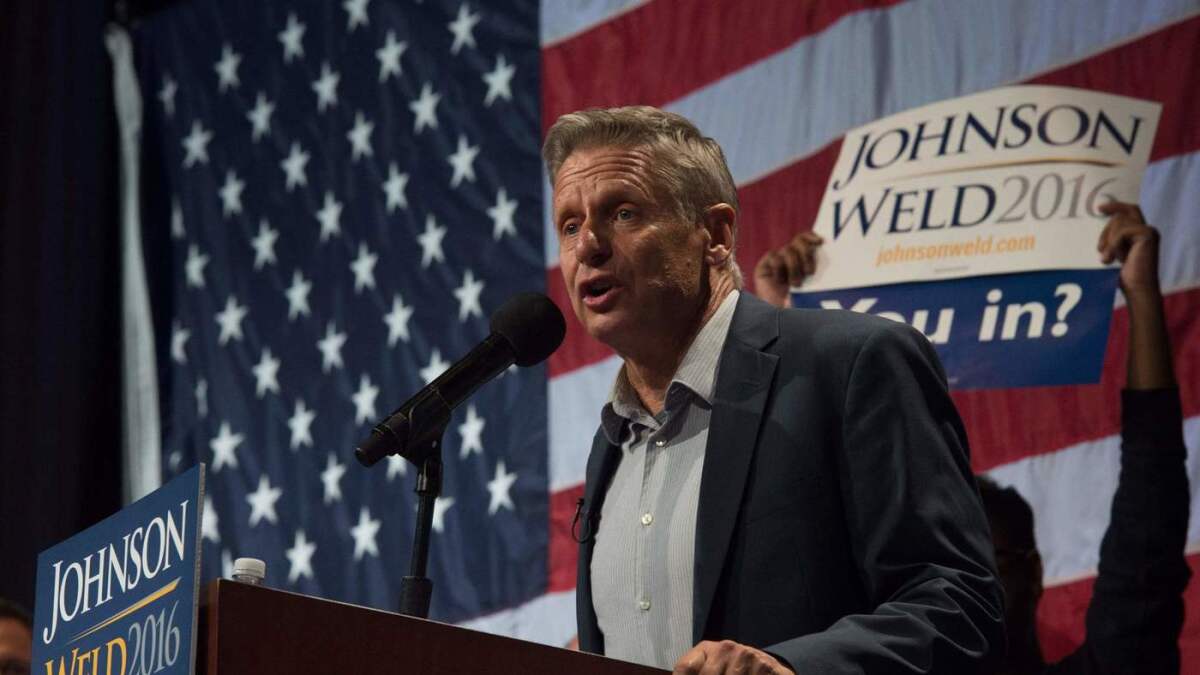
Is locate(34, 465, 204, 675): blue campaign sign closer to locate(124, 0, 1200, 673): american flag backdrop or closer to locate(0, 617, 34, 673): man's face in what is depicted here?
locate(0, 617, 34, 673): man's face

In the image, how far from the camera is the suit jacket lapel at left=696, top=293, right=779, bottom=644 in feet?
5.82

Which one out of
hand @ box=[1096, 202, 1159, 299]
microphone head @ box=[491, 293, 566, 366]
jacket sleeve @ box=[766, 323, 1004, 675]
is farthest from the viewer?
hand @ box=[1096, 202, 1159, 299]

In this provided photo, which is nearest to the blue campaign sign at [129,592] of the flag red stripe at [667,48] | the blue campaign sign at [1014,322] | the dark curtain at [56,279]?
the blue campaign sign at [1014,322]

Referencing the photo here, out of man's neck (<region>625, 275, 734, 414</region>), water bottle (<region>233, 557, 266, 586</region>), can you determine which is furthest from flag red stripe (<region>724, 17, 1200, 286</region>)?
water bottle (<region>233, 557, 266, 586</region>)

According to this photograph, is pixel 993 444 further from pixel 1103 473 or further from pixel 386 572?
pixel 386 572

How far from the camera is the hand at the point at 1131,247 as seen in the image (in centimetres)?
319

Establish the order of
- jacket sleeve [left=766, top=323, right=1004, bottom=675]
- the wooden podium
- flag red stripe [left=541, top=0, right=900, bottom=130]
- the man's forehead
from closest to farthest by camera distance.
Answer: the wooden podium
jacket sleeve [left=766, top=323, right=1004, bottom=675]
the man's forehead
flag red stripe [left=541, top=0, right=900, bottom=130]

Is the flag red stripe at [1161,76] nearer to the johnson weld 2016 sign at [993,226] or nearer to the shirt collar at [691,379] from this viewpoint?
the johnson weld 2016 sign at [993,226]

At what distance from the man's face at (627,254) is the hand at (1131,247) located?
1401mm

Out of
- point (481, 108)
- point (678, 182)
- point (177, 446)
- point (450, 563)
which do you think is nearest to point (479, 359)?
point (678, 182)

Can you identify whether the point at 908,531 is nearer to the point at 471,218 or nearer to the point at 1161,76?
the point at 1161,76

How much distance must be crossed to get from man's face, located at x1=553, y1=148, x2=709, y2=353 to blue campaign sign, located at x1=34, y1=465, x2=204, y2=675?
0.74 m

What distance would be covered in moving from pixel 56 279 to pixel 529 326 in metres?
3.59

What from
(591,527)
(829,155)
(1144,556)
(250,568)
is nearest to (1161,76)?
(829,155)
